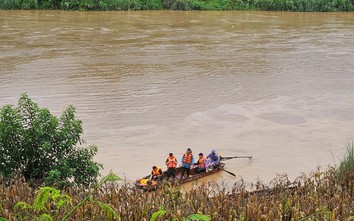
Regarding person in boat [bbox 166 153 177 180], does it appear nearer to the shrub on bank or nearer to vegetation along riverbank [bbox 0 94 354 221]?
vegetation along riverbank [bbox 0 94 354 221]

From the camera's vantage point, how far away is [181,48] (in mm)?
32031

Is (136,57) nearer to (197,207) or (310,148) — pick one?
(310,148)

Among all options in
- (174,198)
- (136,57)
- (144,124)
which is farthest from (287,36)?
(174,198)

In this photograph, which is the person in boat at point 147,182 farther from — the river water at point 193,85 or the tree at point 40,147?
the tree at point 40,147

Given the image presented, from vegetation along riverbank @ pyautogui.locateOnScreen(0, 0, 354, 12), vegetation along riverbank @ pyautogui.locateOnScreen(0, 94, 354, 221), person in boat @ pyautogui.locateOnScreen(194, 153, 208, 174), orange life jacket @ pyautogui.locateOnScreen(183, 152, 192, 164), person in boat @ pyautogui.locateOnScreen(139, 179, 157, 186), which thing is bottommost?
person in boat @ pyautogui.locateOnScreen(194, 153, 208, 174)

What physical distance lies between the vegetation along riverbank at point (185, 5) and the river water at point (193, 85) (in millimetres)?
5558

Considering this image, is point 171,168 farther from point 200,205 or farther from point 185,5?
point 185,5

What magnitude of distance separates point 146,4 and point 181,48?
59.0 feet

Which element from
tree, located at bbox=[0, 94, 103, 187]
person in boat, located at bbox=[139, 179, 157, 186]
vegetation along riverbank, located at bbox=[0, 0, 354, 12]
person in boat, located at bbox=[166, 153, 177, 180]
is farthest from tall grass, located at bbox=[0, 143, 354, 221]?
vegetation along riverbank, located at bbox=[0, 0, 354, 12]

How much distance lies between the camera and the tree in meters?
9.63

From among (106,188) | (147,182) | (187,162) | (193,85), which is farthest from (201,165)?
(193,85)

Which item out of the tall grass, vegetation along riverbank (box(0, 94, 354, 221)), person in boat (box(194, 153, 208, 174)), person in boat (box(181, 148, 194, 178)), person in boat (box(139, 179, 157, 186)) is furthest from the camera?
person in boat (box(194, 153, 208, 174))

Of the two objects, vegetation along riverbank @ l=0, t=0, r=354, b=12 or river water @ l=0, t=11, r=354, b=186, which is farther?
vegetation along riverbank @ l=0, t=0, r=354, b=12

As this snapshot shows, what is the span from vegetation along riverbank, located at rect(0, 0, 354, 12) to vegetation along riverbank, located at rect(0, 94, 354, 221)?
38438 mm
